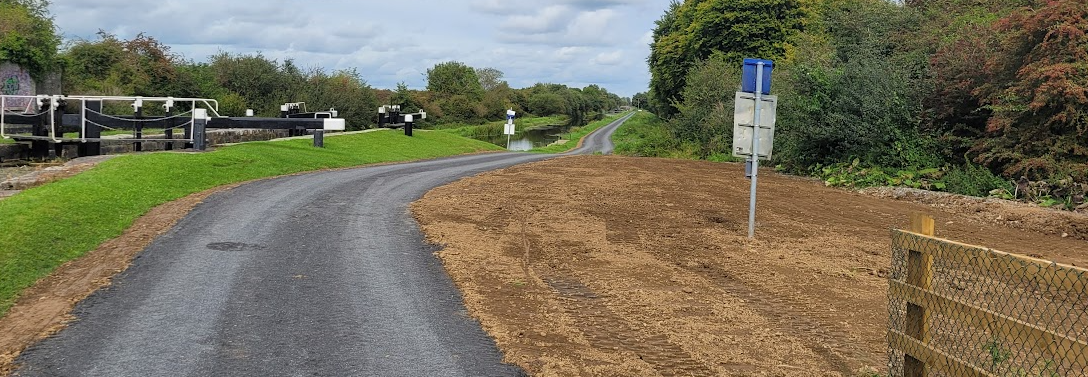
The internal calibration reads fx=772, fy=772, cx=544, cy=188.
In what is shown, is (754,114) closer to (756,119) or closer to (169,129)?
(756,119)

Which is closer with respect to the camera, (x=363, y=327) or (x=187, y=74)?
(x=363, y=327)

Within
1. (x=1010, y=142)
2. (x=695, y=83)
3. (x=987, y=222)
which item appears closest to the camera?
(x=987, y=222)

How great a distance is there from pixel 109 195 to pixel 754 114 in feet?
33.4

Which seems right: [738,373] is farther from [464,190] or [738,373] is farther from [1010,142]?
[1010,142]

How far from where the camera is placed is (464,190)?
16.4 metres

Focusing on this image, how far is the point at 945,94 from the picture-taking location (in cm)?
2214

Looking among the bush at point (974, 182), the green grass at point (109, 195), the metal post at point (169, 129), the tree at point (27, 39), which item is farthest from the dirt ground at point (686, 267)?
the tree at point (27, 39)

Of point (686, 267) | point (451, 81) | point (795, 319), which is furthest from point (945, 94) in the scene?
point (451, 81)

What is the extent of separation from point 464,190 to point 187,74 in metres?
34.3

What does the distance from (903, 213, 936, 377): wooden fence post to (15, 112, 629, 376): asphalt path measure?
266 cm

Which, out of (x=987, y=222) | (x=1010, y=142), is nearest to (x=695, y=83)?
(x=1010, y=142)

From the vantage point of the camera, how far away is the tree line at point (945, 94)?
17594 mm

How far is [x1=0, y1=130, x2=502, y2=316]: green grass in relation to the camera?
8289mm

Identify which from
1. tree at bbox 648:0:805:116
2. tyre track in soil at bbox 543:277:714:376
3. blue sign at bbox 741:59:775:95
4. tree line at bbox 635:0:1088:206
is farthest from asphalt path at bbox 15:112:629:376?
tree at bbox 648:0:805:116
